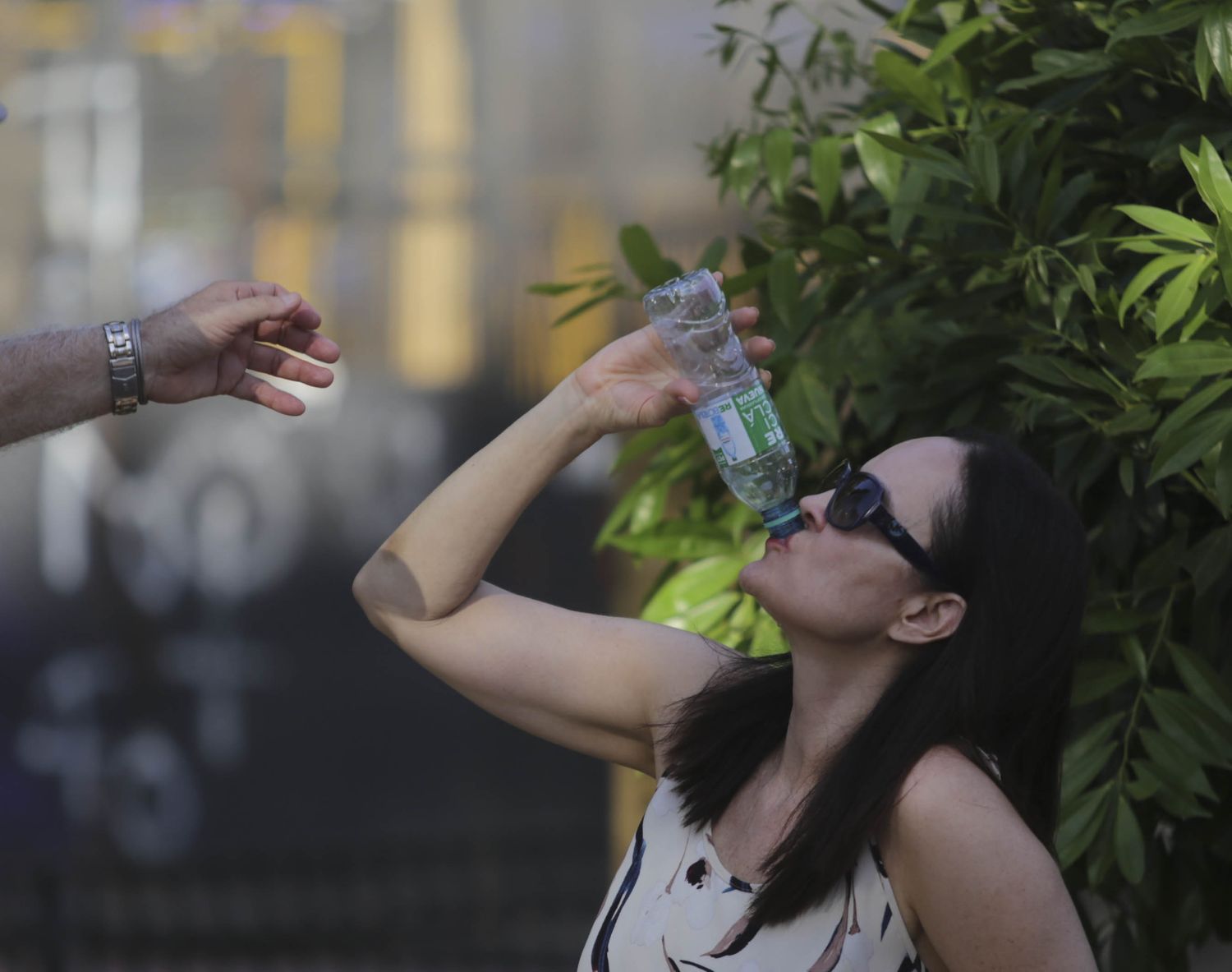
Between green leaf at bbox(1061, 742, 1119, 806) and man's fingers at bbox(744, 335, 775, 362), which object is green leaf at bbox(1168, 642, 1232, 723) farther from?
man's fingers at bbox(744, 335, 775, 362)

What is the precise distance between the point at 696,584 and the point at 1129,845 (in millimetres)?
839

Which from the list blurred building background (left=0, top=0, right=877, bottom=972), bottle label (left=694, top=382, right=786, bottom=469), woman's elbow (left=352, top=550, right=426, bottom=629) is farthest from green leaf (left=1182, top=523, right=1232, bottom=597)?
blurred building background (left=0, top=0, right=877, bottom=972)

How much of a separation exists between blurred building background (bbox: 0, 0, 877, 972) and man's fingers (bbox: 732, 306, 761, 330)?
2.75 metres

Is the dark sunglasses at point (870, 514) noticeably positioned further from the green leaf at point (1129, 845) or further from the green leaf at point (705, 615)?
the green leaf at point (705, 615)

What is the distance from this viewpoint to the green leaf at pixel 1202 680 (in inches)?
79.7

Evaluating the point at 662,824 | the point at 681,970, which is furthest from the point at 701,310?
the point at 681,970

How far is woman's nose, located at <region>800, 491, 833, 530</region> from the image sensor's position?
1.81m

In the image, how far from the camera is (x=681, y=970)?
5.66 feet

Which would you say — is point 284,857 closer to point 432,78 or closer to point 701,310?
point 432,78

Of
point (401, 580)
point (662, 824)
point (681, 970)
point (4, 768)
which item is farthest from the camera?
point (4, 768)

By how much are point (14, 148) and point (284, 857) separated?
2.46 meters

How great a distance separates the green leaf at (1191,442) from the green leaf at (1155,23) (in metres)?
0.51

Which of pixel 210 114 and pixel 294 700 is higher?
pixel 210 114

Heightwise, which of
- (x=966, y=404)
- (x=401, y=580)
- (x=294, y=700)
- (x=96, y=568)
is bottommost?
(x=294, y=700)
